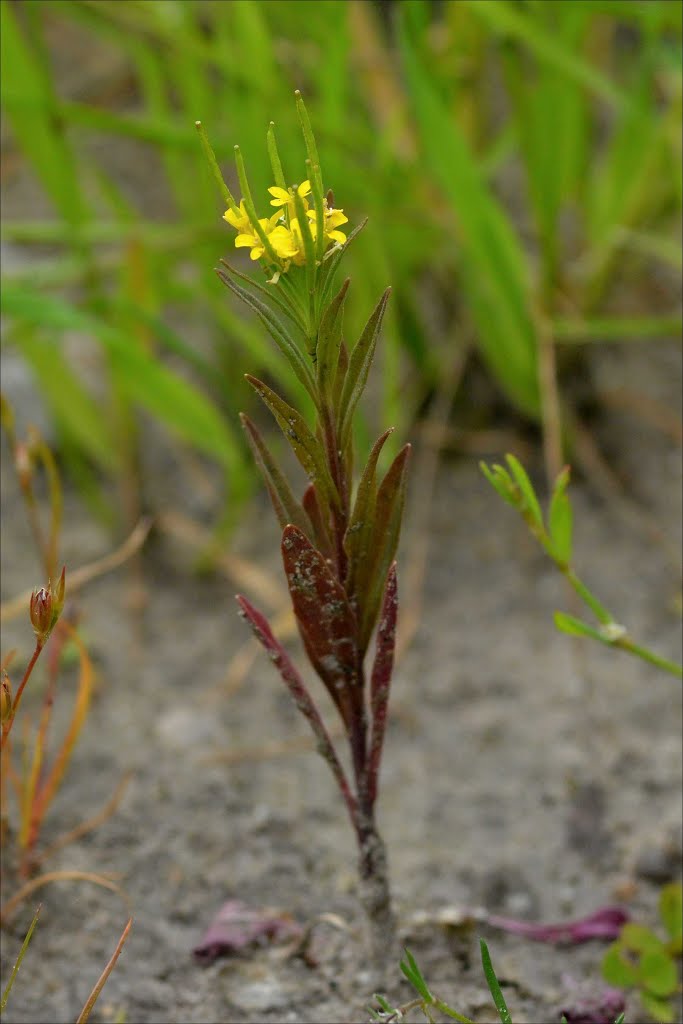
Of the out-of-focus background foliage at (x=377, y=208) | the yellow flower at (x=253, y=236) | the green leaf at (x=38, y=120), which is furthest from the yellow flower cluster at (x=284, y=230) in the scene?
the green leaf at (x=38, y=120)

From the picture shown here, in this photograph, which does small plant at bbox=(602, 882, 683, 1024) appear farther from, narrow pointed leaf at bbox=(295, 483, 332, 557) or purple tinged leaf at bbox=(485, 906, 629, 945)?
narrow pointed leaf at bbox=(295, 483, 332, 557)

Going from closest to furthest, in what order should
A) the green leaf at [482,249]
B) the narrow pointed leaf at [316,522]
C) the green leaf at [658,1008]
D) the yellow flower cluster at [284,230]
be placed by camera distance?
1. the yellow flower cluster at [284,230]
2. the narrow pointed leaf at [316,522]
3. the green leaf at [658,1008]
4. the green leaf at [482,249]

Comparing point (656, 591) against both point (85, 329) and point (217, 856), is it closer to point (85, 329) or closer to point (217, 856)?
point (217, 856)

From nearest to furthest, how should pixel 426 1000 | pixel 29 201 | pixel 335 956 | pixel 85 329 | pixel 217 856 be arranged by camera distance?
pixel 426 1000
pixel 335 956
pixel 217 856
pixel 85 329
pixel 29 201

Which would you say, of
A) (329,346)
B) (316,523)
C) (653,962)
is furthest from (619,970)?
(329,346)

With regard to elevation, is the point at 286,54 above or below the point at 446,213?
above

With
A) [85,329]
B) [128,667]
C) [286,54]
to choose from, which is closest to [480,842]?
[128,667]

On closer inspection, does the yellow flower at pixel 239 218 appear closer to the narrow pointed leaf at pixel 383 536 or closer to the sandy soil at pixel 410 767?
the narrow pointed leaf at pixel 383 536
